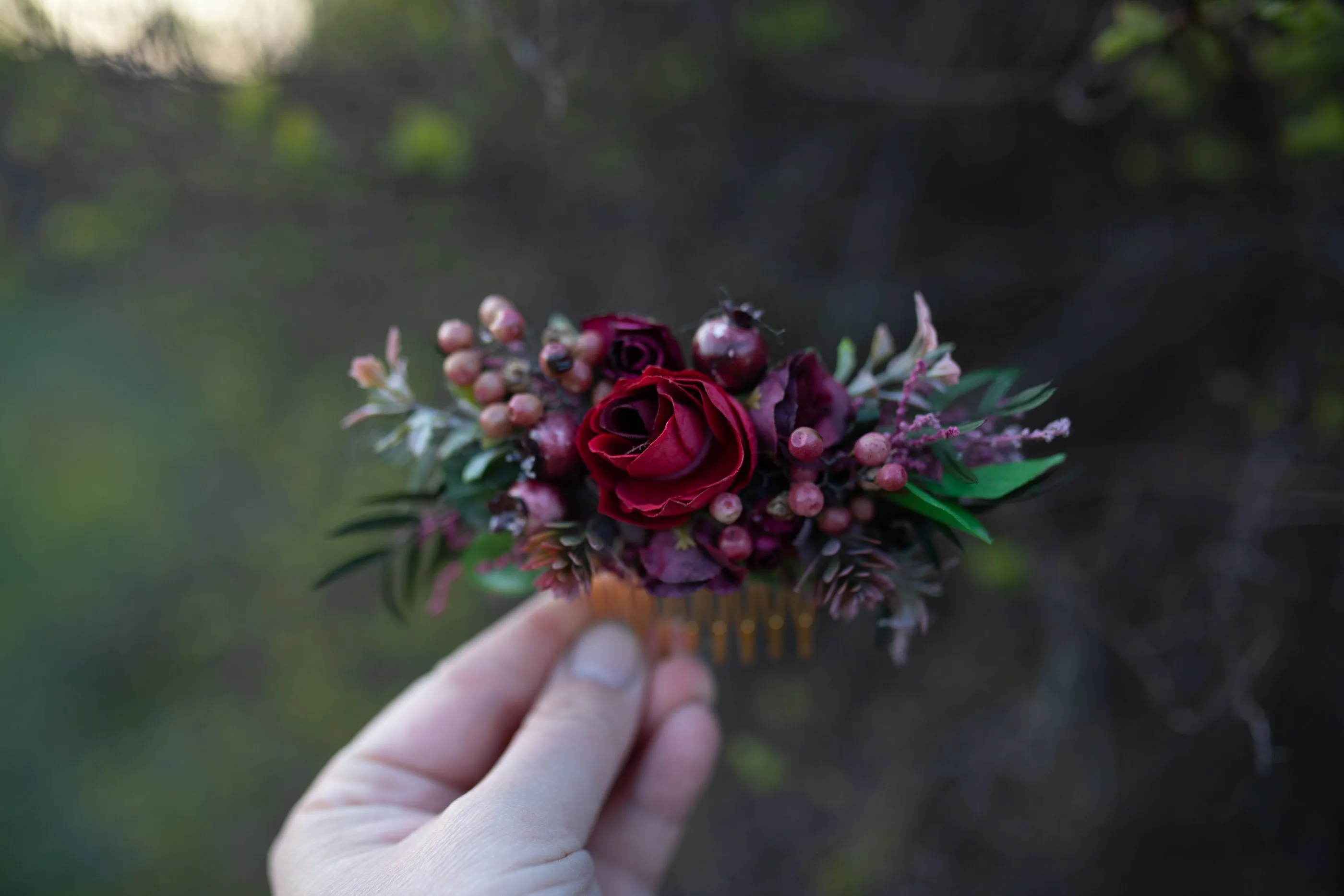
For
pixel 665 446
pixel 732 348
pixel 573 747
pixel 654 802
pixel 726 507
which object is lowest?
pixel 654 802

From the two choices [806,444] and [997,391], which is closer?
→ [806,444]

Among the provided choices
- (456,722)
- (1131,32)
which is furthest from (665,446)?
(1131,32)

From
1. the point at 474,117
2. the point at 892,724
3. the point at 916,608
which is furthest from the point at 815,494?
the point at 892,724

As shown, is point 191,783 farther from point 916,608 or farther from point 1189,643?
point 1189,643

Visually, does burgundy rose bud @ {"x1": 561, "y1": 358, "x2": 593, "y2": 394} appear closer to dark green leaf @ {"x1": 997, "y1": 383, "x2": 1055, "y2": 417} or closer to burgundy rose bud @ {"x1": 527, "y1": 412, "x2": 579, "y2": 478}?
burgundy rose bud @ {"x1": 527, "y1": 412, "x2": 579, "y2": 478}

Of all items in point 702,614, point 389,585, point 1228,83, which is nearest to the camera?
point 389,585

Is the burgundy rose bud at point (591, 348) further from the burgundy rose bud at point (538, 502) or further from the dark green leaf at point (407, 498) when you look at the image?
the dark green leaf at point (407, 498)

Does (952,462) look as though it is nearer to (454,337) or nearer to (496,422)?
(496,422)

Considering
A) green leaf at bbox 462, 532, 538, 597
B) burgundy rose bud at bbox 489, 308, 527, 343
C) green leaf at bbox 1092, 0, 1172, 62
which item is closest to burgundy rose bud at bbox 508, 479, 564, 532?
green leaf at bbox 462, 532, 538, 597
